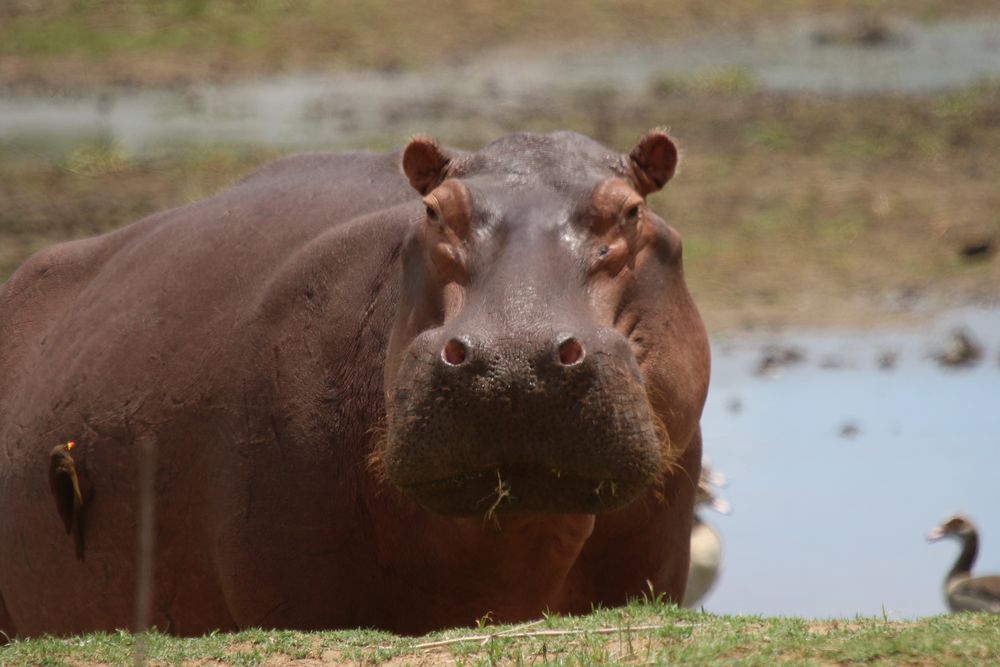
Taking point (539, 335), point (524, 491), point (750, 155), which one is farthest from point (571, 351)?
point (750, 155)

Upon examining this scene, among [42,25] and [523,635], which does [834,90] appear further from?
[523,635]

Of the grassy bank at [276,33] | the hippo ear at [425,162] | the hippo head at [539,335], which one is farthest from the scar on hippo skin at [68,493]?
the grassy bank at [276,33]

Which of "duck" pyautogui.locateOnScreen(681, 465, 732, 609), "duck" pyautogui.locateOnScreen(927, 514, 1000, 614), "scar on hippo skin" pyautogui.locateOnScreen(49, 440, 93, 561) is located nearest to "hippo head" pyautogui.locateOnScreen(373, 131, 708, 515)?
"scar on hippo skin" pyautogui.locateOnScreen(49, 440, 93, 561)

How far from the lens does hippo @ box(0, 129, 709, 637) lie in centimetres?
466

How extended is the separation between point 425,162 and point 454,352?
1085 millimetres

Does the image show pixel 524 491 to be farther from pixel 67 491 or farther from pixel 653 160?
pixel 67 491

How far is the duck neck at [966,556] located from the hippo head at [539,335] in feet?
18.1

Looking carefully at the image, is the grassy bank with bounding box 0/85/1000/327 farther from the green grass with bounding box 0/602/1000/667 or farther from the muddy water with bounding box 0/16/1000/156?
the green grass with bounding box 0/602/1000/667

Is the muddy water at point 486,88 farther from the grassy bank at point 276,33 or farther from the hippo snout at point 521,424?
the hippo snout at point 521,424

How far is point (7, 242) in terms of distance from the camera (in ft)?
44.8

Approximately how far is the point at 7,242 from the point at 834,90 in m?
8.23

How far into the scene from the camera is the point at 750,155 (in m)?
16.2

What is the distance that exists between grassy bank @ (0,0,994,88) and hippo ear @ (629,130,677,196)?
1366 cm

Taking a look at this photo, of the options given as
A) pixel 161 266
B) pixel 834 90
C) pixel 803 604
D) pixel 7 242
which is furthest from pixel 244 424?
pixel 834 90
